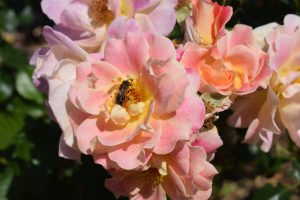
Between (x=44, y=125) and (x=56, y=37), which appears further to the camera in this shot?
(x=44, y=125)

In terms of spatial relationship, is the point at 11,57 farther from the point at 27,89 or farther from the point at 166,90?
the point at 166,90

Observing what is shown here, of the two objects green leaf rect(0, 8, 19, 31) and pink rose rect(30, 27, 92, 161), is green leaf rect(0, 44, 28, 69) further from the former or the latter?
pink rose rect(30, 27, 92, 161)

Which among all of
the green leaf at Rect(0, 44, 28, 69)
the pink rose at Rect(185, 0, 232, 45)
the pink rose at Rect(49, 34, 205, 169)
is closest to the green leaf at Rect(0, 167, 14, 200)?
the green leaf at Rect(0, 44, 28, 69)

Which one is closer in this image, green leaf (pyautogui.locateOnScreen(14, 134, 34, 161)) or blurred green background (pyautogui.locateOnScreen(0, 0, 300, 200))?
blurred green background (pyautogui.locateOnScreen(0, 0, 300, 200))

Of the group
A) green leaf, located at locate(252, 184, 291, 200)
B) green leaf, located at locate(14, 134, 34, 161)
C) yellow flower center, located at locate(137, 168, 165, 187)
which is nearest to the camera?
yellow flower center, located at locate(137, 168, 165, 187)

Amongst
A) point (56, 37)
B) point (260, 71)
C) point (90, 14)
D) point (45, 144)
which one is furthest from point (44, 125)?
point (260, 71)

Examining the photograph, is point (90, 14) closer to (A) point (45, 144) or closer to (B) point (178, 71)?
(B) point (178, 71)

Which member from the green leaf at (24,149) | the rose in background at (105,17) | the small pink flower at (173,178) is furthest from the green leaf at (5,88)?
the small pink flower at (173,178)
